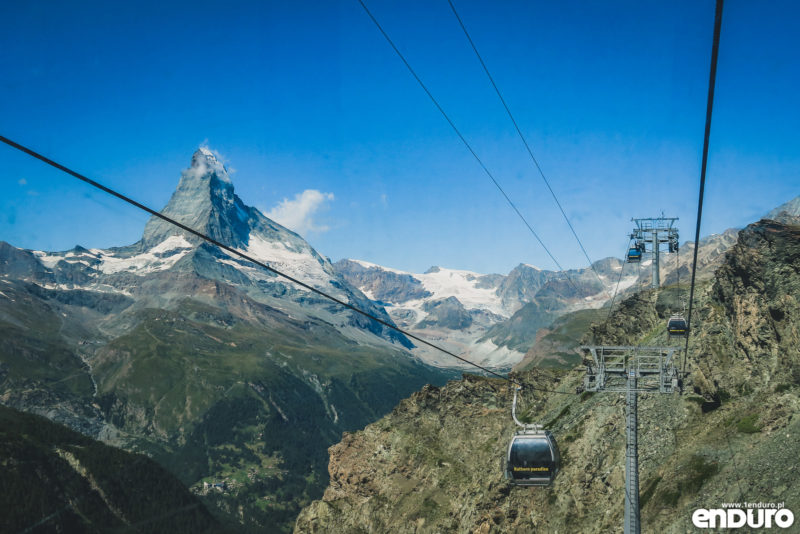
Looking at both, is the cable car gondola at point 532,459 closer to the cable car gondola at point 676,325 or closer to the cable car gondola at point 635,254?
the cable car gondola at point 676,325

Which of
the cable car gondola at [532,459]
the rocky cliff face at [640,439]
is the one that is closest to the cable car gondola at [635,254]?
the rocky cliff face at [640,439]

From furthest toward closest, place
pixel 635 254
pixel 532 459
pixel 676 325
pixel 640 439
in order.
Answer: pixel 635 254, pixel 676 325, pixel 640 439, pixel 532 459

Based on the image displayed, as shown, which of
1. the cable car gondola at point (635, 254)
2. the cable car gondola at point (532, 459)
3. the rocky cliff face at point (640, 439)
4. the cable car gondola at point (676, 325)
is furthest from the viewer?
the cable car gondola at point (635, 254)

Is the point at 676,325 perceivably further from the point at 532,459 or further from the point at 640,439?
the point at 532,459

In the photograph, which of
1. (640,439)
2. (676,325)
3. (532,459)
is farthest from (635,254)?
(532,459)

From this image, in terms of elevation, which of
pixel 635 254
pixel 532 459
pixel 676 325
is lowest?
pixel 532 459
